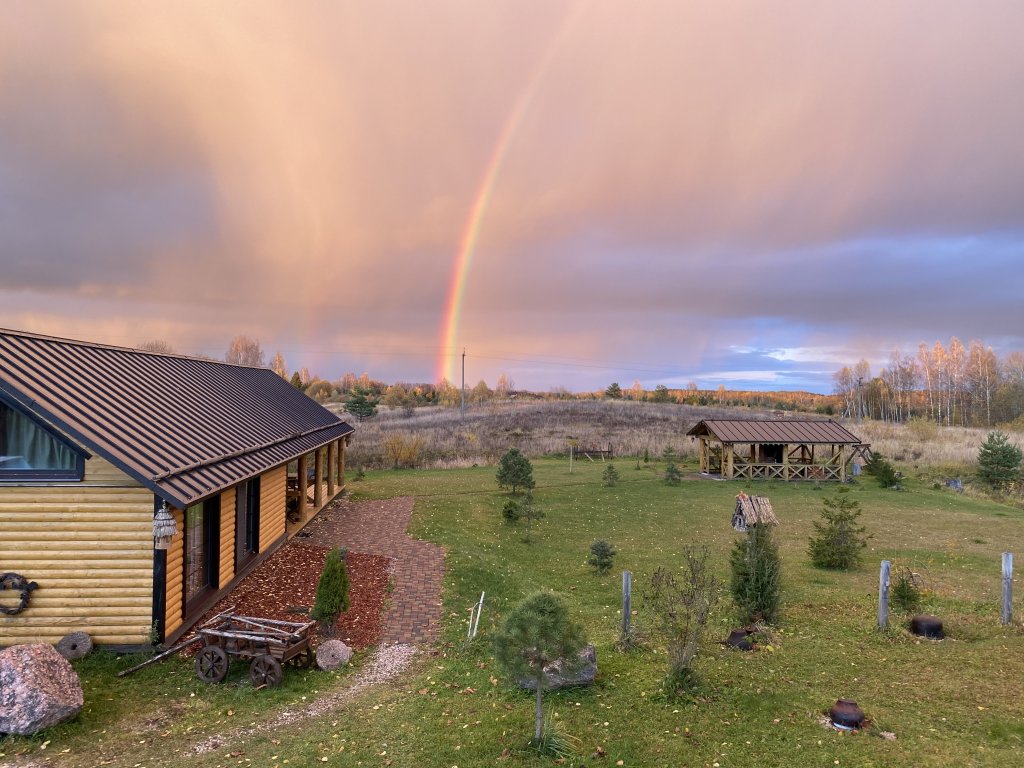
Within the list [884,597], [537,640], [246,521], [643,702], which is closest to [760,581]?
[884,597]

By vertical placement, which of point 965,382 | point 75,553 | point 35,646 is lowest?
point 35,646

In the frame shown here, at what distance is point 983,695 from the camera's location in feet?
25.0

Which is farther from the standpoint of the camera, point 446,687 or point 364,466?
point 364,466

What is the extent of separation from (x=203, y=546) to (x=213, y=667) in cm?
389

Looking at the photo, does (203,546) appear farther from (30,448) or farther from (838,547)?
(838,547)

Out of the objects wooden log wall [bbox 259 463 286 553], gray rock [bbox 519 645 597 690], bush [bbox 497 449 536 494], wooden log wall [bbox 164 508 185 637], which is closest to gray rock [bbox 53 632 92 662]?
wooden log wall [bbox 164 508 185 637]

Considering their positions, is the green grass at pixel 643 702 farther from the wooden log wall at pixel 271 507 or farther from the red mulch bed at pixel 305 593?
the wooden log wall at pixel 271 507

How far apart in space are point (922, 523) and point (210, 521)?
2358 centimetres

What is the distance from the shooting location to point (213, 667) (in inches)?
328

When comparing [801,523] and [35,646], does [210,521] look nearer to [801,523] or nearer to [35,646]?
[35,646]

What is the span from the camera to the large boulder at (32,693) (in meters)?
6.63

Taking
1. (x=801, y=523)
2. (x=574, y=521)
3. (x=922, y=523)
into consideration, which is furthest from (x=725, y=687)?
(x=922, y=523)

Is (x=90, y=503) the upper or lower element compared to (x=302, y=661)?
upper

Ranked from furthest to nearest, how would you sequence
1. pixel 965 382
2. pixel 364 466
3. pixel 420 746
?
pixel 965 382, pixel 364 466, pixel 420 746
